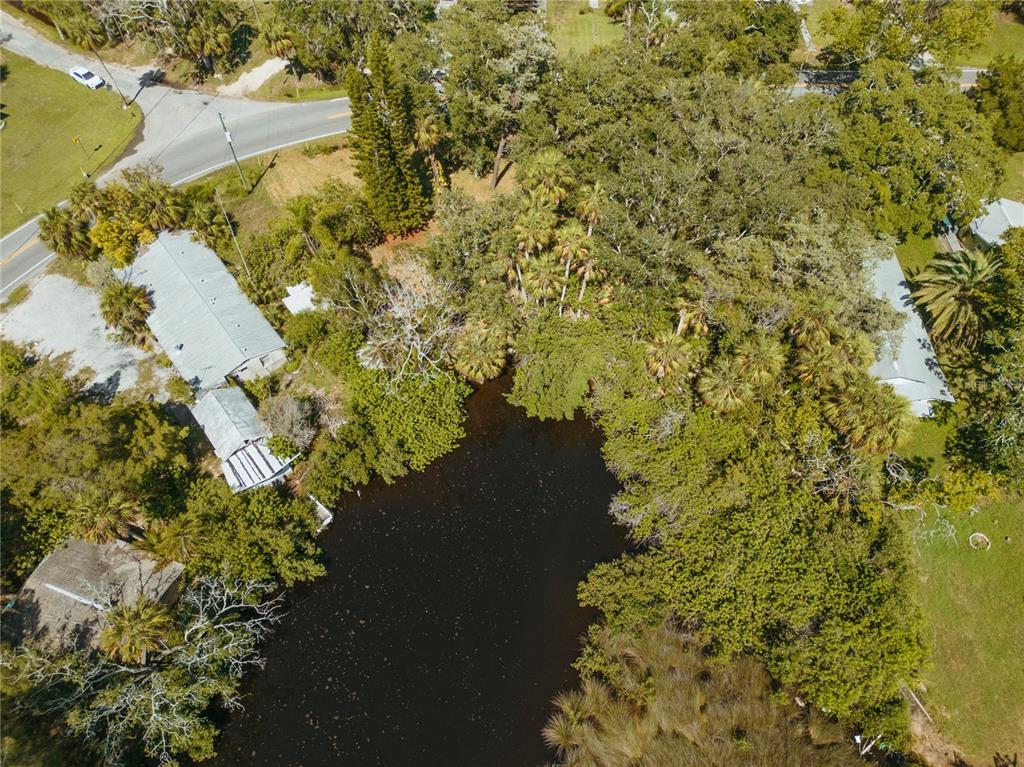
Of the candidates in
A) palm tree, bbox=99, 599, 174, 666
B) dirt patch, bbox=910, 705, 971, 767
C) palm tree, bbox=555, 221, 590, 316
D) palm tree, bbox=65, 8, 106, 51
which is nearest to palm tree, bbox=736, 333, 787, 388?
palm tree, bbox=555, 221, 590, 316

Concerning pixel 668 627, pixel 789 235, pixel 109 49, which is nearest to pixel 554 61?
pixel 789 235

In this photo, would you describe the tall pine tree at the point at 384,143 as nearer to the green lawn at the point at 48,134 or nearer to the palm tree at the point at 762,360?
the green lawn at the point at 48,134

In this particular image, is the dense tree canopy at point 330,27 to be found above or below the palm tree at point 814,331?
above

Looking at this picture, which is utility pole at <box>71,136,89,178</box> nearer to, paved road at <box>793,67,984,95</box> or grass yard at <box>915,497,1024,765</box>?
grass yard at <box>915,497,1024,765</box>

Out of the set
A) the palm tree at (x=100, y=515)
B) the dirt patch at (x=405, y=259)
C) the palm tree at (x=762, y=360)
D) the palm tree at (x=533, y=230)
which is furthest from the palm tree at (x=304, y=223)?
the palm tree at (x=762, y=360)

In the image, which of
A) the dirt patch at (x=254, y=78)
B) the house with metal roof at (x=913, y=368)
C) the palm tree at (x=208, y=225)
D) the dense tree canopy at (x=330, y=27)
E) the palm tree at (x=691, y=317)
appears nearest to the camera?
the house with metal roof at (x=913, y=368)

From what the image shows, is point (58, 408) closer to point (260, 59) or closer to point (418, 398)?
point (418, 398)
